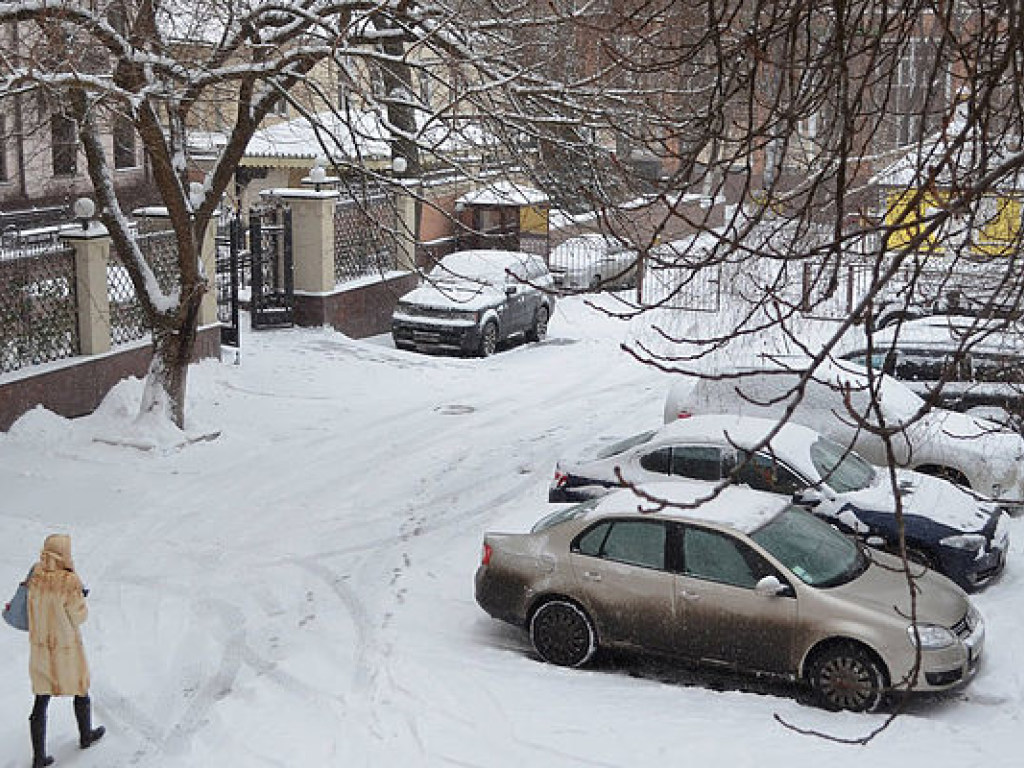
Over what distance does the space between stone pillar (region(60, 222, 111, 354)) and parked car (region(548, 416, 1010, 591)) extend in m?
6.80

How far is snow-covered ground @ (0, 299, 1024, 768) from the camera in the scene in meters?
9.55

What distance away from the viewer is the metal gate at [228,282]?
2134 cm

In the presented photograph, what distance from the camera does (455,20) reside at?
1354 centimetres

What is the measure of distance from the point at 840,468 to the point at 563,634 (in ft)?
11.4

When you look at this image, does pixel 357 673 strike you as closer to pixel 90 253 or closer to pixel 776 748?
pixel 776 748

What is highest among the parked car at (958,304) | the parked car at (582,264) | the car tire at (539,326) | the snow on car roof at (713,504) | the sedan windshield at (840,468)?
the parked car at (958,304)

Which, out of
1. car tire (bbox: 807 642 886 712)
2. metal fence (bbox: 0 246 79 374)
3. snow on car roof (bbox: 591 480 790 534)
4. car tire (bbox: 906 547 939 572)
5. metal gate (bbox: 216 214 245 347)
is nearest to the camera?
car tire (bbox: 807 642 886 712)

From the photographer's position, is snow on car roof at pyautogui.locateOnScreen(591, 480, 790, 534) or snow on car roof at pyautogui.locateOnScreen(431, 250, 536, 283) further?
snow on car roof at pyautogui.locateOnScreen(431, 250, 536, 283)

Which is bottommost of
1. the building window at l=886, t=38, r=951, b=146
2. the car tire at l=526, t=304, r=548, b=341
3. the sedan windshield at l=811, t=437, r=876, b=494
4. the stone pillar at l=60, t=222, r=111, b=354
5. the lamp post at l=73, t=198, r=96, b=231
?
the car tire at l=526, t=304, r=548, b=341

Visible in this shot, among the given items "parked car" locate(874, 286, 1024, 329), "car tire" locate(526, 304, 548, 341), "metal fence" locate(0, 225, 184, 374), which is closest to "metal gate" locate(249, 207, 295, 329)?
"car tire" locate(526, 304, 548, 341)

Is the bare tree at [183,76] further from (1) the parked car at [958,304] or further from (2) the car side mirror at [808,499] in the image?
(1) the parked car at [958,304]

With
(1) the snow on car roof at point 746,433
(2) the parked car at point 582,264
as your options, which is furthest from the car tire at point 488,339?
(1) the snow on car roof at point 746,433

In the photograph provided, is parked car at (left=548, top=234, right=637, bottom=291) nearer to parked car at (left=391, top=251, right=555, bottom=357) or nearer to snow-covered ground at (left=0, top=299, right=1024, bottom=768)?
parked car at (left=391, top=251, right=555, bottom=357)

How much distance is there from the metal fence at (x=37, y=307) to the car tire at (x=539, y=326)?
1025 centimetres
